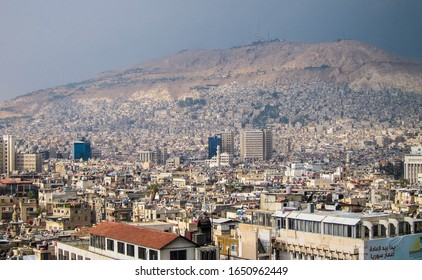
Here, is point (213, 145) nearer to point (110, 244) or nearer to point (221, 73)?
point (221, 73)

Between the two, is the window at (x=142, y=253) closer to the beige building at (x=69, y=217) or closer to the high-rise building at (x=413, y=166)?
the beige building at (x=69, y=217)

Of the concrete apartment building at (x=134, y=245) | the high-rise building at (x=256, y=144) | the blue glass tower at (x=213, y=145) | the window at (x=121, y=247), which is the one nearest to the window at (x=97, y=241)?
the concrete apartment building at (x=134, y=245)

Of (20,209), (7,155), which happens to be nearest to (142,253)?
(20,209)

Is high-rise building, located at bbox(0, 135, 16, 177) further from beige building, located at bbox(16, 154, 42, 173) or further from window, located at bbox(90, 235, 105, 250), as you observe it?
window, located at bbox(90, 235, 105, 250)

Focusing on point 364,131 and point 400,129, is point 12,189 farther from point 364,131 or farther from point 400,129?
point 364,131
